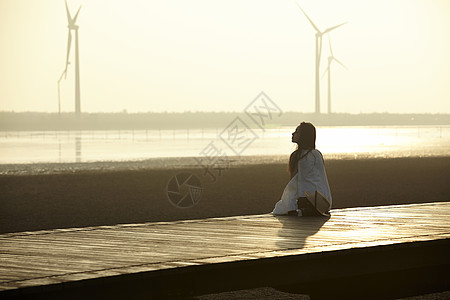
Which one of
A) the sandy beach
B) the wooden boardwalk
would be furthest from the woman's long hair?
the sandy beach

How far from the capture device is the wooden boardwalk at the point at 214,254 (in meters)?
8.22

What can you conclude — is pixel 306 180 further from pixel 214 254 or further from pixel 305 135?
pixel 214 254

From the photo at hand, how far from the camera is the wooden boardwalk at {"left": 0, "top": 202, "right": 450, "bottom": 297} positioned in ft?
27.0

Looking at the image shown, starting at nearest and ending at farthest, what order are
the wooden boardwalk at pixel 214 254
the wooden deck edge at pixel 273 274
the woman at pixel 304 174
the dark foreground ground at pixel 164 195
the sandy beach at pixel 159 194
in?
1. the wooden deck edge at pixel 273 274
2. the wooden boardwalk at pixel 214 254
3. the woman at pixel 304 174
4. the dark foreground ground at pixel 164 195
5. the sandy beach at pixel 159 194

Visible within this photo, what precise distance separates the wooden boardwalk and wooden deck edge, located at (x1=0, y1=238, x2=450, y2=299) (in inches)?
0.4

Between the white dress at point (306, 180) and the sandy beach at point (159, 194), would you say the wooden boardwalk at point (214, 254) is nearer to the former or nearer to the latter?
the white dress at point (306, 180)

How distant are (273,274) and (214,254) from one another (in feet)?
2.17

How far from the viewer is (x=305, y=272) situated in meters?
9.31

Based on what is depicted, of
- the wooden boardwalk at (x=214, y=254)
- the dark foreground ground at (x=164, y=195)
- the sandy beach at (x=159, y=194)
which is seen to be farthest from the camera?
the sandy beach at (x=159, y=194)

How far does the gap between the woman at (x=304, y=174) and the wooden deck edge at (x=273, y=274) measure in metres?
2.40

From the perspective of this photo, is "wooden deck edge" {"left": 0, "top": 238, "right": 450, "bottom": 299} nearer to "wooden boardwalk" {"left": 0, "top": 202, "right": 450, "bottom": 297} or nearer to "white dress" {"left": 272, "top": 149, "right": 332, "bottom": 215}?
"wooden boardwalk" {"left": 0, "top": 202, "right": 450, "bottom": 297}

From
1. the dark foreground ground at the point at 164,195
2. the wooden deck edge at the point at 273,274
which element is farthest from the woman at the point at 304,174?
the wooden deck edge at the point at 273,274

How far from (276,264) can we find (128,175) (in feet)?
114

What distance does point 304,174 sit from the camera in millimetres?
13086
